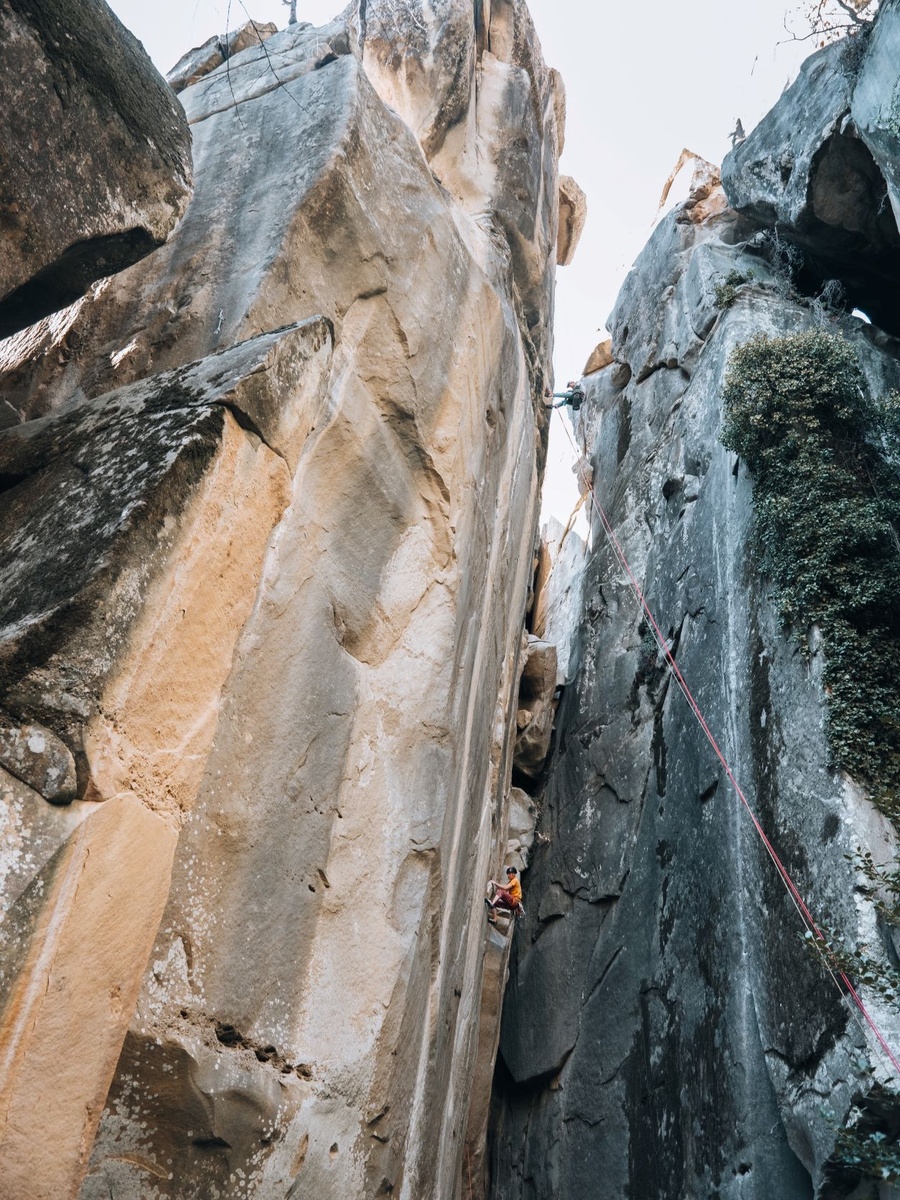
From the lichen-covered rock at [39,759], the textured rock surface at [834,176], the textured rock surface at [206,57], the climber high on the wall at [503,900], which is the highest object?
the textured rock surface at [834,176]

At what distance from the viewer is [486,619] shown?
1033 centimetres

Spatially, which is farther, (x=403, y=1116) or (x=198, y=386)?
(x=403, y=1116)

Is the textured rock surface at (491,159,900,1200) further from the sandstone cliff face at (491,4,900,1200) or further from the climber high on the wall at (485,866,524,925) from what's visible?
the climber high on the wall at (485,866,524,925)

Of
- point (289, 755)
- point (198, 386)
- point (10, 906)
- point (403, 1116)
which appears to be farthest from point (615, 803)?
point (10, 906)

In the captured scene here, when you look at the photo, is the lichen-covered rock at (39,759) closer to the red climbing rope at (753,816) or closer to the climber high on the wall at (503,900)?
the red climbing rope at (753,816)

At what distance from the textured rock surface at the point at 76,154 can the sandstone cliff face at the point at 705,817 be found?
759 cm

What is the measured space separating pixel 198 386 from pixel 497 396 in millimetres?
6342

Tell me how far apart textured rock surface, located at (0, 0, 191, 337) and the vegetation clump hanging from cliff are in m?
7.64

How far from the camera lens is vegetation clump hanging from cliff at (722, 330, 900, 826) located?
30.6 feet

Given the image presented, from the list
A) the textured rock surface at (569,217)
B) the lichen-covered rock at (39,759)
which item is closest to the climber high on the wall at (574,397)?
the textured rock surface at (569,217)

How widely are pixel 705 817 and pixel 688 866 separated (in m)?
0.63

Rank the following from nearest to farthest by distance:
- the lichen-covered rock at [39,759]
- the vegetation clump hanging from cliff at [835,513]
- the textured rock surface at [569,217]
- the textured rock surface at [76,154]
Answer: the lichen-covered rock at [39,759] → the textured rock surface at [76,154] → the vegetation clump hanging from cliff at [835,513] → the textured rock surface at [569,217]

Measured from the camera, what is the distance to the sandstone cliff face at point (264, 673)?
370 cm

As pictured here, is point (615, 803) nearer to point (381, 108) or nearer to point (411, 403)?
point (411, 403)
